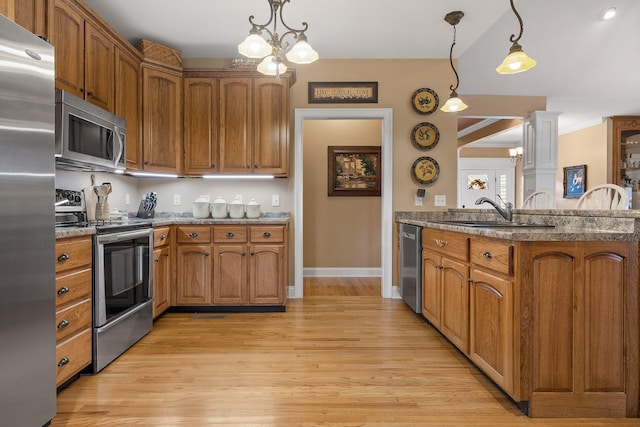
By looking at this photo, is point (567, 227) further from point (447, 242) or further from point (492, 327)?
point (492, 327)

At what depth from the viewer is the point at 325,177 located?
5180 millimetres

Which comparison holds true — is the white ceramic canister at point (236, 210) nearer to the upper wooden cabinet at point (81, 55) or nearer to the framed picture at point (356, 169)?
the upper wooden cabinet at point (81, 55)

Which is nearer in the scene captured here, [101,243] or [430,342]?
[101,243]

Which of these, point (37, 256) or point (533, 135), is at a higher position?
point (533, 135)

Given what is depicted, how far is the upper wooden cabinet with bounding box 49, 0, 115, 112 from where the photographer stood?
2.27m

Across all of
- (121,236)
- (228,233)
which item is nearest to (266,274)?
(228,233)

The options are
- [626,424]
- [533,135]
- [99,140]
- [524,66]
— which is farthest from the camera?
[533,135]

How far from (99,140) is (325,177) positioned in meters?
3.10

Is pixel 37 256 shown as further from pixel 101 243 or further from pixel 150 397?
pixel 150 397

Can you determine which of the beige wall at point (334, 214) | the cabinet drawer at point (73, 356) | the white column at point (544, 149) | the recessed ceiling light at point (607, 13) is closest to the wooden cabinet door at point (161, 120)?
the cabinet drawer at point (73, 356)

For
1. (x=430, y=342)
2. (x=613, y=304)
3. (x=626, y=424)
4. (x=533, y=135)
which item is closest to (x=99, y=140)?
(x=430, y=342)

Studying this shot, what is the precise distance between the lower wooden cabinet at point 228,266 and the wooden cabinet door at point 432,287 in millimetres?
1303

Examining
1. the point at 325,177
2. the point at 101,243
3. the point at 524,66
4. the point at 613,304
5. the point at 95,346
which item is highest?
the point at 524,66

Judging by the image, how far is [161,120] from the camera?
3.47 metres
